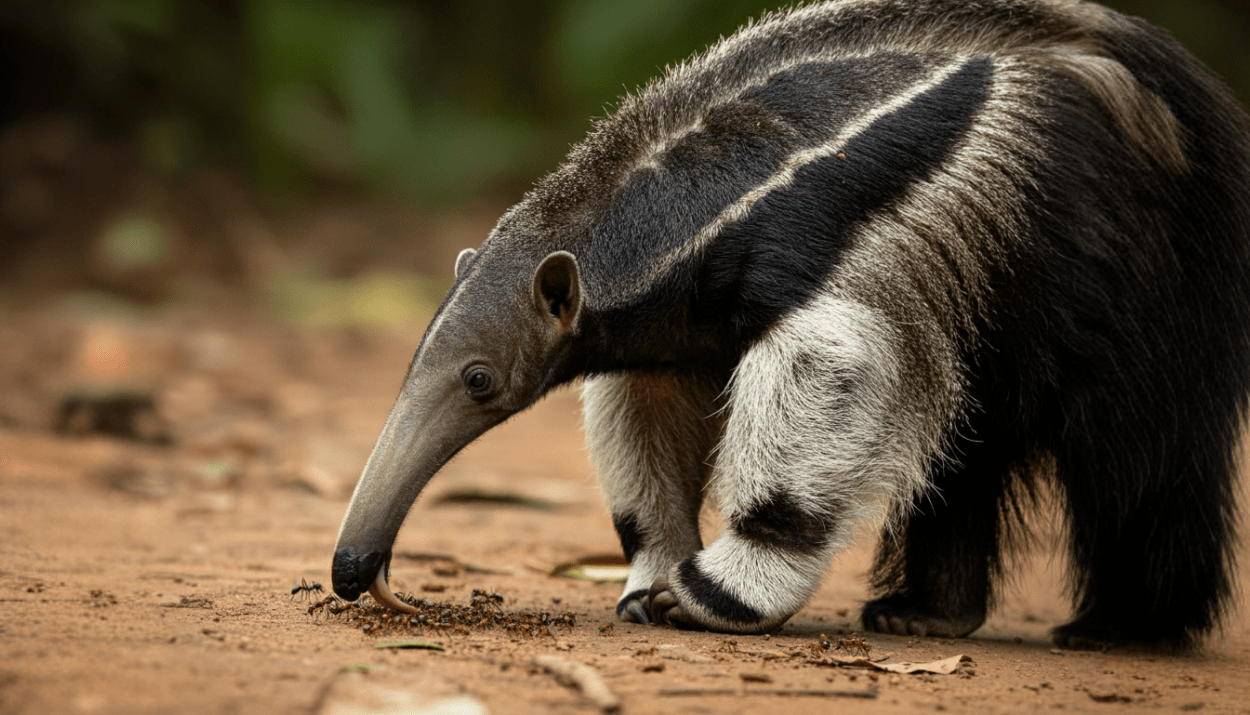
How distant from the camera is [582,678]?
2689 millimetres

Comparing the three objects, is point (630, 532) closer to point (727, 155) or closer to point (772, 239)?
point (772, 239)

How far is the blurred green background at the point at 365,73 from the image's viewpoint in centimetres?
1556

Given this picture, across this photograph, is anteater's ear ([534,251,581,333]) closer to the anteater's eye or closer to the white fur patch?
the anteater's eye

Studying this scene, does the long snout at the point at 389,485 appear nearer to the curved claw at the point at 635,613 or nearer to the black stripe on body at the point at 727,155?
the black stripe on body at the point at 727,155

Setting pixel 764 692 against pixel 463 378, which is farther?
pixel 463 378

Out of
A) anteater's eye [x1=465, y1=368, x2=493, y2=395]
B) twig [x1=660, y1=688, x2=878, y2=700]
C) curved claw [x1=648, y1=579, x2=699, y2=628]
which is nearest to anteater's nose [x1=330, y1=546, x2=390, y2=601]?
anteater's eye [x1=465, y1=368, x2=493, y2=395]

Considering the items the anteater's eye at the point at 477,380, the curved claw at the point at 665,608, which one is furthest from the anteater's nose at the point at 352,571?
the curved claw at the point at 665,608

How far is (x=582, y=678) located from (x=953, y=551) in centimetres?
211

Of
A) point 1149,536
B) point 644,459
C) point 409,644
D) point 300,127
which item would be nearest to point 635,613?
point 644,459

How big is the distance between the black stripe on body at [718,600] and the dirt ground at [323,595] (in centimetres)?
8

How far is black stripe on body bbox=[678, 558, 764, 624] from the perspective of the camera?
144 inches

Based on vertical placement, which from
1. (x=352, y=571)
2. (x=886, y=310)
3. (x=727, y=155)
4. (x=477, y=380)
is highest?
(x=727, y=155)

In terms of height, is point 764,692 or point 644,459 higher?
point 644,459

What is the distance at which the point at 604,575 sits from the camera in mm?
5039
